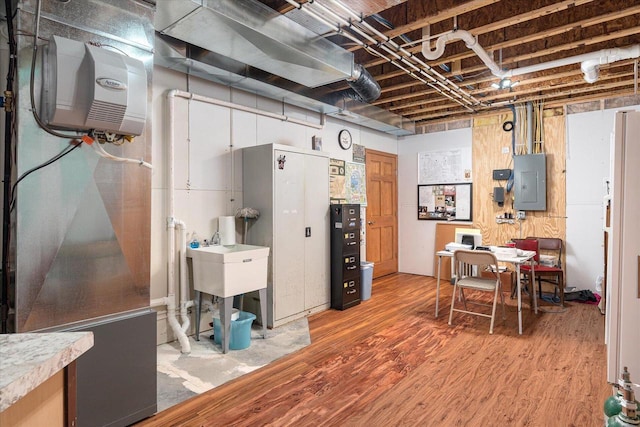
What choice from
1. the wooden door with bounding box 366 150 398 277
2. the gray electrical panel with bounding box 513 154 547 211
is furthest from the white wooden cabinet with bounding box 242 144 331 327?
the gray electrical panel with bounding box 513 154 547 211

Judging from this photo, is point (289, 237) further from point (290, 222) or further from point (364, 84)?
point (364, 84)

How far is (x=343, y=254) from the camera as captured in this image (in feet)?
15.0

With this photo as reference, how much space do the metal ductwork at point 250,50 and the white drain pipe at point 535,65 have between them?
80 cm

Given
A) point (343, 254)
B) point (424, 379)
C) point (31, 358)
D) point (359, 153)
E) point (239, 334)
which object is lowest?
point (424, 379)

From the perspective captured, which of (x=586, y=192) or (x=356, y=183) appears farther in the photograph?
(x=356, y=183)

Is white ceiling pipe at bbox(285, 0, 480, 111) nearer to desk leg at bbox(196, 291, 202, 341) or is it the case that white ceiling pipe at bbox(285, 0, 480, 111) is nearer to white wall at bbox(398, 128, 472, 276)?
white wall at bbox(398, 128, 472, 276)

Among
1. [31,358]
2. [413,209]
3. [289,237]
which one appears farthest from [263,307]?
[413,209]

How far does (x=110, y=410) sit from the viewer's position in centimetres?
212

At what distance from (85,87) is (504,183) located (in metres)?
5.79

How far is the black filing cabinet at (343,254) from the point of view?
4562mm

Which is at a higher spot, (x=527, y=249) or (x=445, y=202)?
(x=445, y=202)

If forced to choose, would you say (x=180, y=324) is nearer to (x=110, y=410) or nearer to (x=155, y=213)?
(x=155, y=213)

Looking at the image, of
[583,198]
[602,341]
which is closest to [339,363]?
[602,341]

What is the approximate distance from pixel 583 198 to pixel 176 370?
Answer: 18.6 ft
